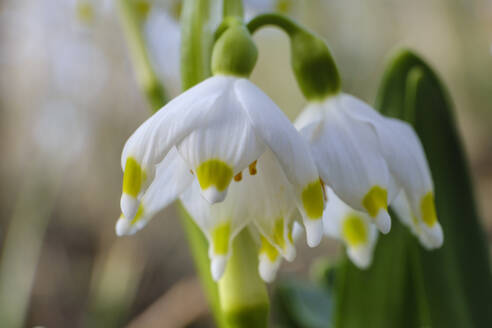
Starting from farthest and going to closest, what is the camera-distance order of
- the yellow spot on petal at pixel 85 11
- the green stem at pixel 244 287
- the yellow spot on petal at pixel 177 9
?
1. the yellow spot on petal at pixel 85 11
2. the yellow spot on petal at pixel 177 9
3. the green stem at pixel 244 287

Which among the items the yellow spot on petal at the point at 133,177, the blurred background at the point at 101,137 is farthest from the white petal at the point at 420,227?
the blurred background at the point at 101,137

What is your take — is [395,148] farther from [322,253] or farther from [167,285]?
[322,253]

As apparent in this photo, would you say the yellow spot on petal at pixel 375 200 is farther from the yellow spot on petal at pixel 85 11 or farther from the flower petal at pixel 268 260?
the yellow spot on petal at pixel 85 11

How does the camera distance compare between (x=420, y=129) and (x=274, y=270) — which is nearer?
(x=274, y=270)

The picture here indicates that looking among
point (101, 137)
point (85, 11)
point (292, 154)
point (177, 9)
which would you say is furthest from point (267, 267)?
point (101, 137)

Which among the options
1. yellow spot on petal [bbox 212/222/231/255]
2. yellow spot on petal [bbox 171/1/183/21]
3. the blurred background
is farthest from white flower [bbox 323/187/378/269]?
the blurred background

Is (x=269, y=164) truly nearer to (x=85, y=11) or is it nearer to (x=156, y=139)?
(x=156, y=139)

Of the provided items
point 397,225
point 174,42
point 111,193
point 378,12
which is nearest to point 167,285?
point 111,193
